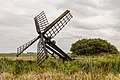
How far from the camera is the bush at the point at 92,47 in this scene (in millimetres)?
51844

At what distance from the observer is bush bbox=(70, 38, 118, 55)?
170 ft

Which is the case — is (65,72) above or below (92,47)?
below

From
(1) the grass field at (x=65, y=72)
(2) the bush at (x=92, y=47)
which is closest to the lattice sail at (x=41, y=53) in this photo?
(1) the grass field at (x=65, y=72)

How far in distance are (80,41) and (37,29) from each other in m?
24.1

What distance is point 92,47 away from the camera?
52000 mm

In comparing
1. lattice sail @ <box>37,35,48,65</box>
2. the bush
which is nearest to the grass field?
lattice sail @ <box>37,35,48,65</box>

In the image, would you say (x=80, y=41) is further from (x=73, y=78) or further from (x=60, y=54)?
(x=73, y=78)

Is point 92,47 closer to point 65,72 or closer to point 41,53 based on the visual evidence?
point 41,53

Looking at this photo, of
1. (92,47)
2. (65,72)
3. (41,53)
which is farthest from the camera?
(92,47)

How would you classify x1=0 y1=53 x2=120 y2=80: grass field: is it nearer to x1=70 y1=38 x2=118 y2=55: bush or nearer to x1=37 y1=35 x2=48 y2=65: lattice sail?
x1=37 y1=35 x2=48 y2=65: lattice sail

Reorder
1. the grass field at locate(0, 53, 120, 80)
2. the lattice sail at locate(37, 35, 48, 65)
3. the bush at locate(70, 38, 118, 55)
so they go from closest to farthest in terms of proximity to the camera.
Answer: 1. the grass field at locate(0, 53, 120, 80)
2. the lattice sail at locate(37, 35, 48, 65)
3. the bush at locate(70, 38, 118, 55)

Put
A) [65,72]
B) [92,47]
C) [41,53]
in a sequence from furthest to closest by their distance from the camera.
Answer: [92,47] < [41,53] < [65,72]

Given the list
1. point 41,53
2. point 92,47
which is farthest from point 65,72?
point 92,47

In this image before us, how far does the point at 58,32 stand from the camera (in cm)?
3238
